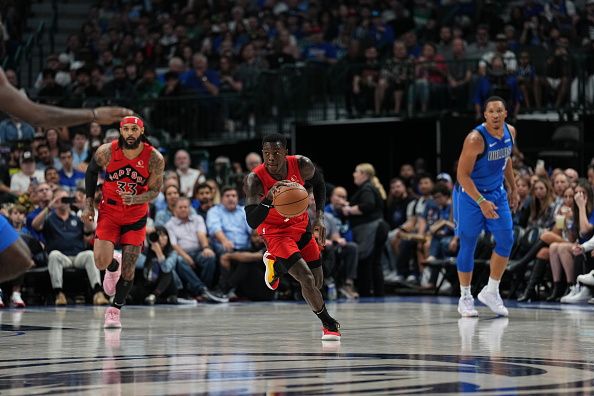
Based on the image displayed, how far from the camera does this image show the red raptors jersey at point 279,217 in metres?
9.27

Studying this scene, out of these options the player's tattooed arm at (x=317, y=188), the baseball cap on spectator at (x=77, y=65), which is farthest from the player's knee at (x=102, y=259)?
the baseball cap on spectator at (x=77, y=65)

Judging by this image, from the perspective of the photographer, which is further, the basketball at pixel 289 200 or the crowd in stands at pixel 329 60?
the crowd in stands at pixel 329 60

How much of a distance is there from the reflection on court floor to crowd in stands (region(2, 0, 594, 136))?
669 cm

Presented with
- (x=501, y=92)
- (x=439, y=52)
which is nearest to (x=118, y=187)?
(x=501, y=92)

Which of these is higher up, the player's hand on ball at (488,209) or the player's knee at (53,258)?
the player's hand on ball at (488,209)

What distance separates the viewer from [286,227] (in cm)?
929

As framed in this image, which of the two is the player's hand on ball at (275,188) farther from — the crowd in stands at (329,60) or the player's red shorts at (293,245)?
the crowd in stands at (329,60)

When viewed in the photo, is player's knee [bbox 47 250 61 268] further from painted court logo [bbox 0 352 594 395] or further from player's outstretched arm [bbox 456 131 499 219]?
painted court logo [bbox 0 352 594 395]

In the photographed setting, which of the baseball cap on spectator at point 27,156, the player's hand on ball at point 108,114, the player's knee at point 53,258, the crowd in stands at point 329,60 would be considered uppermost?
the crowd in stands at point 329,60

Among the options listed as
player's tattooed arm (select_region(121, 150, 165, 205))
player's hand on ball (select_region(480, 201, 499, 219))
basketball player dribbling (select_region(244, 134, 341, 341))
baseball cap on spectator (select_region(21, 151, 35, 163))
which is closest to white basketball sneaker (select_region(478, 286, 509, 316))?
player's hand on ball (select_region(480, 201, 499, 219))

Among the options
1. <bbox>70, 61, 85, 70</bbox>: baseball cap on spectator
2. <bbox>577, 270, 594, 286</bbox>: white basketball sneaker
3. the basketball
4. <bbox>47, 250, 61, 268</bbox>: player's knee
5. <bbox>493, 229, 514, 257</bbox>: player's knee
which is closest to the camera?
the basketball

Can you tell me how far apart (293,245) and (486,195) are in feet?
9.78

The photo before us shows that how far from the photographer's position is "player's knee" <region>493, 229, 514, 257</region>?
11.5m

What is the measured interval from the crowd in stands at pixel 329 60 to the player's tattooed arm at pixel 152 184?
838 cm
